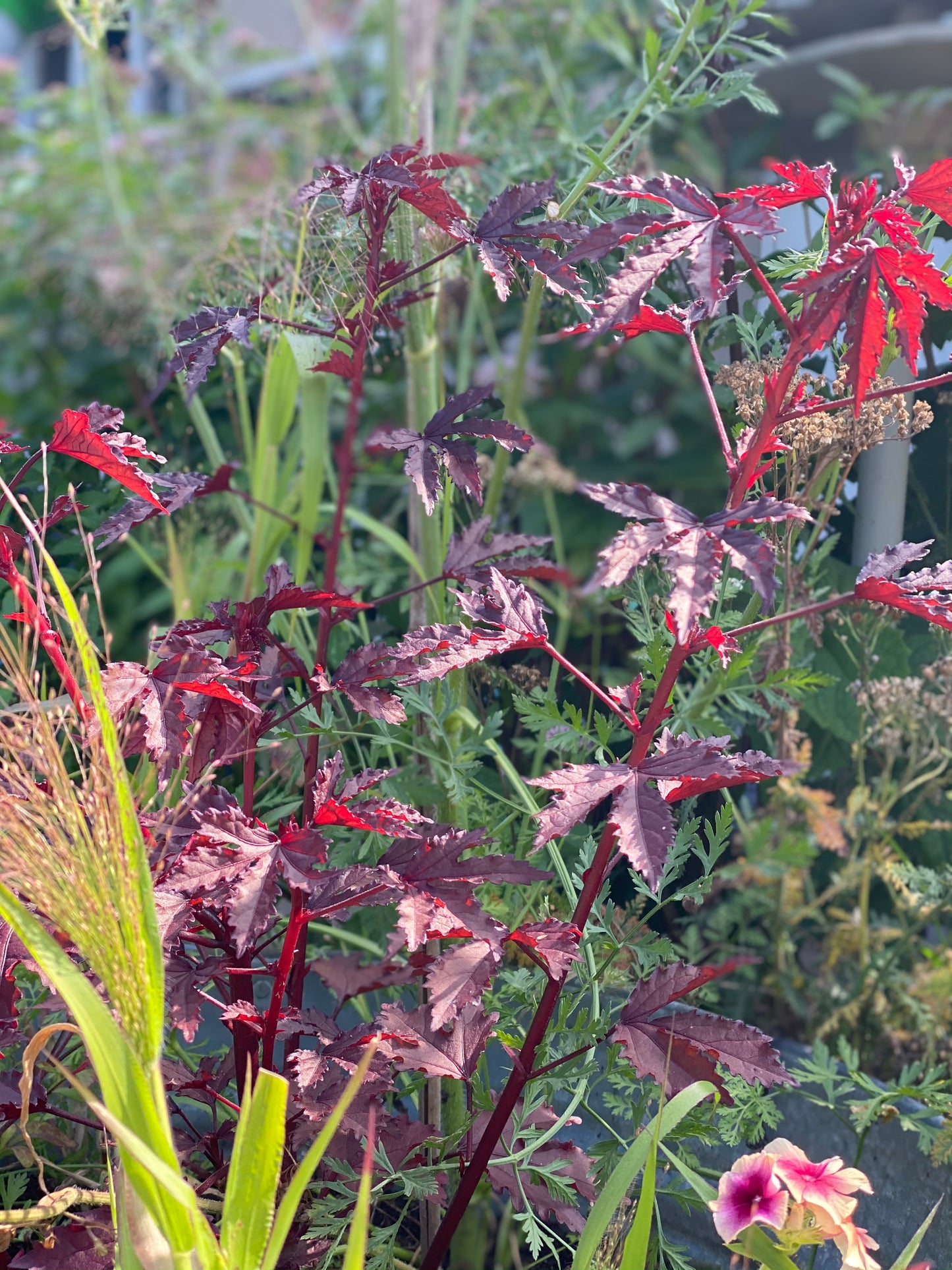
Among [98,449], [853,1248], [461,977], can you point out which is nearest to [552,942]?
[461,977]

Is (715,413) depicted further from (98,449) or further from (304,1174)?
(304,1174)

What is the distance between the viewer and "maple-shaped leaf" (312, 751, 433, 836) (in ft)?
2.52

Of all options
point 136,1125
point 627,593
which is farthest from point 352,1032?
point 627,593

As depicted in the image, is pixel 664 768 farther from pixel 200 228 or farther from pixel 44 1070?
pixel 200 228

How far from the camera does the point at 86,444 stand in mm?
892

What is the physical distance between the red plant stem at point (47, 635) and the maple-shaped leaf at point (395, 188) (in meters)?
0.39

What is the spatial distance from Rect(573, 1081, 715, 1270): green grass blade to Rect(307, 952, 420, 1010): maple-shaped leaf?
0.24 m

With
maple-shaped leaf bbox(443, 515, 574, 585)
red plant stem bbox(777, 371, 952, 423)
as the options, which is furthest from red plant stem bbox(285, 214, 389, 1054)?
red plant stem bbox(777, 371, 952, 423)

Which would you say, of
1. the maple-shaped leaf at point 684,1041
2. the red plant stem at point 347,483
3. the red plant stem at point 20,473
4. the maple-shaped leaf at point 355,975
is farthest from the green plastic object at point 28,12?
the maple-shaped leaf at point 684,1041

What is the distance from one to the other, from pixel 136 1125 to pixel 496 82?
118 inches

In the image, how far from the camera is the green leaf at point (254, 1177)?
63cm

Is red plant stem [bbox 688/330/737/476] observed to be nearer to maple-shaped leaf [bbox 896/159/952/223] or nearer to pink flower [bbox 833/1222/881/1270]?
maple-shaped leaf [bbox 896/159/952/223]

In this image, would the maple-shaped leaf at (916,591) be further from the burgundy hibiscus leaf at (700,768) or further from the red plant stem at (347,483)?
the red plant stem at (347,483)

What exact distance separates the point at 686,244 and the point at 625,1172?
0.66 metres
